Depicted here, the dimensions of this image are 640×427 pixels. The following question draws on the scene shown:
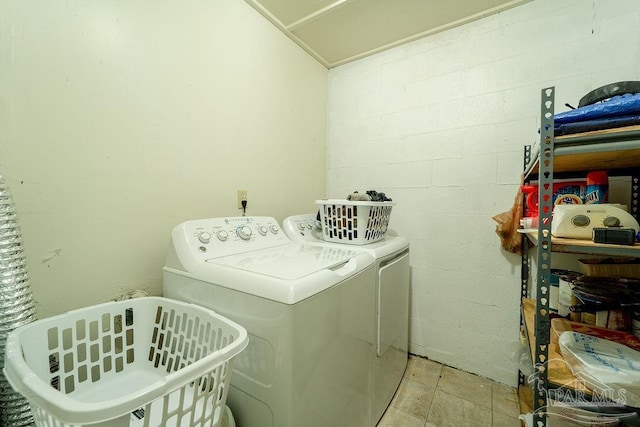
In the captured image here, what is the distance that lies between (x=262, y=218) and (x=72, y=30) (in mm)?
1021

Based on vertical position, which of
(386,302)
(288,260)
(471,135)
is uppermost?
(471,135)

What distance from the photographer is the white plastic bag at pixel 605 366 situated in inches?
25.2

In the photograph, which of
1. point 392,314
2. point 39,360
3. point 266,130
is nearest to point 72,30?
point 266,130

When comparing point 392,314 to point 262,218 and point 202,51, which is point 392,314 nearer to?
point 262,218

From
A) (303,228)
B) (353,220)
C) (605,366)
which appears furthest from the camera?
(303,228)

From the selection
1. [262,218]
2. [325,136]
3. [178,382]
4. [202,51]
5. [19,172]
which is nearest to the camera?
[178,382]

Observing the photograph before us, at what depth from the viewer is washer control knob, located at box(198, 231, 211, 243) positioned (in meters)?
1.06

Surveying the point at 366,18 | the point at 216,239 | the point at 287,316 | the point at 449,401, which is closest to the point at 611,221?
the point at 287,316

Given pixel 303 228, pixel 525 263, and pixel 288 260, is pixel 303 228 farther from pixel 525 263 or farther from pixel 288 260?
pixel 525 263

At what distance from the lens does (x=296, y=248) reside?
130cm

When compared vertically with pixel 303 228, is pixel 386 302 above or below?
below

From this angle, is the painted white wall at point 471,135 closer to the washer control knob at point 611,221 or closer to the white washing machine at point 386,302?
the white washing machine at point 386,302

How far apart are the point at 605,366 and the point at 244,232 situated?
52.0 inches

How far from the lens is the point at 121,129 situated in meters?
1.03
